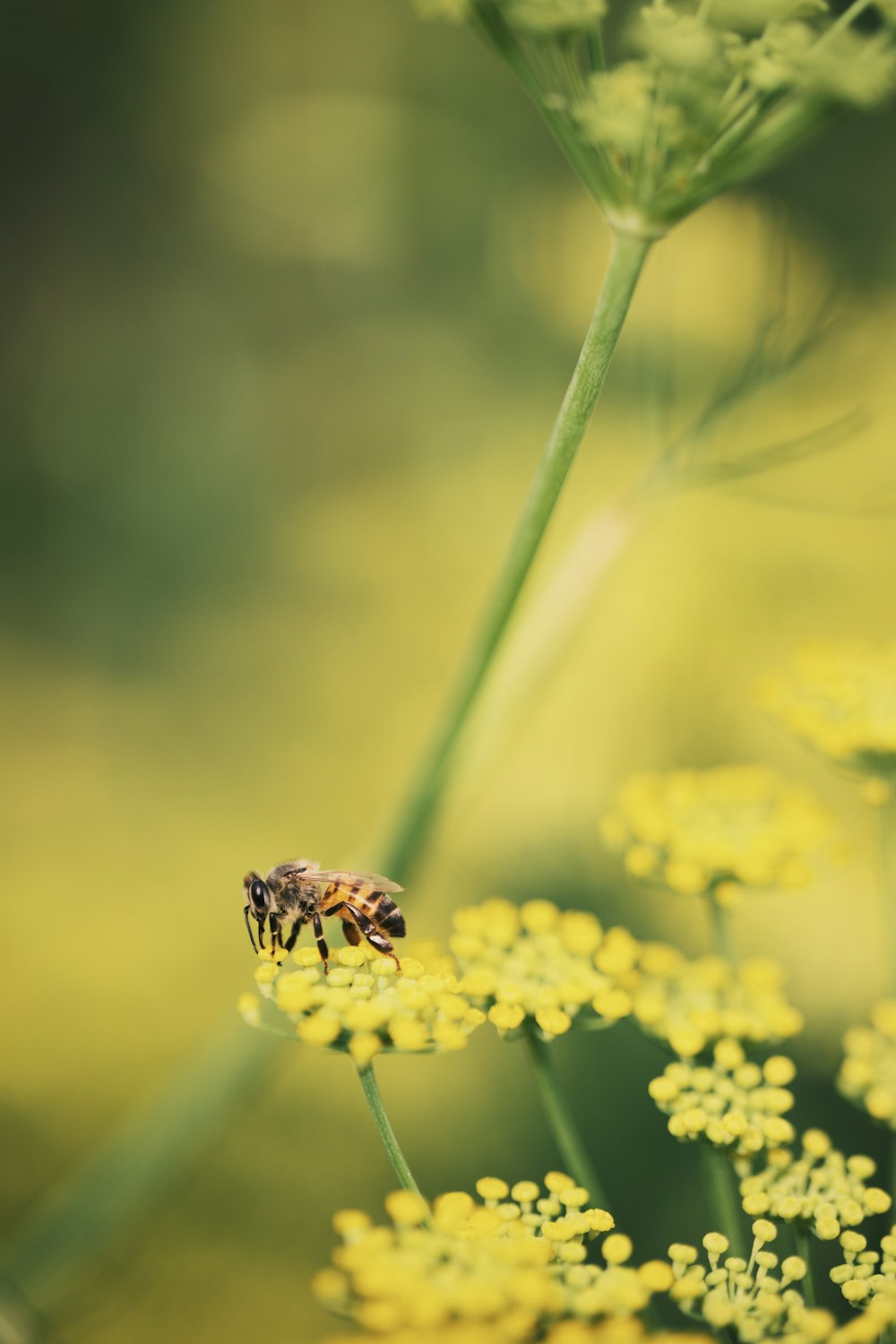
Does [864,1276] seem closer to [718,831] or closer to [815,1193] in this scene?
[815,1193]

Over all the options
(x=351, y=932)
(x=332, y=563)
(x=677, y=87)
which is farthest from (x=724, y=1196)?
(x=332, y=563)

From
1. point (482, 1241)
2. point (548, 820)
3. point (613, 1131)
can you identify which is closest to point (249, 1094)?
point (482, 1241)

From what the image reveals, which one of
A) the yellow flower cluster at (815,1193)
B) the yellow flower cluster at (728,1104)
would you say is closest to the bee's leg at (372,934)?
the yellow flower cluster at (728,1104)

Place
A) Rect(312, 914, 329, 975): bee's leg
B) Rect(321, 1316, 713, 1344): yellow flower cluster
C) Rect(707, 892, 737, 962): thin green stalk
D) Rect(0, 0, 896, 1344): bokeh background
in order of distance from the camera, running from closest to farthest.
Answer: Rect(321, 1316, 713, 1344): yellow flower cluster < Rect(312, 914, 329, 975): bee's leg < Rect(707, 892, 737, 962): thin green stalk < Rect(0, 0, 896, 1344): bokeh background

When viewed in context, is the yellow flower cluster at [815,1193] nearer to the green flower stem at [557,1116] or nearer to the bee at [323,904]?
the green flower stem at [557,1116]

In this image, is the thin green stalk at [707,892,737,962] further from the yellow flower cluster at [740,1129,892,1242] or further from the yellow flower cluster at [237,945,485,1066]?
the yellow flower cluster at [237,945,485,1066]

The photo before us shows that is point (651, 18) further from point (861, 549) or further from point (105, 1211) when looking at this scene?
point (861, 549)

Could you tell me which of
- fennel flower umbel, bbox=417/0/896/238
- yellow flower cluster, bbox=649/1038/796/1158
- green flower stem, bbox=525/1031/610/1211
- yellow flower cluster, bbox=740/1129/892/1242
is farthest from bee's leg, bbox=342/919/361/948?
fennel flower umbel, bbox=417/0/896/238
